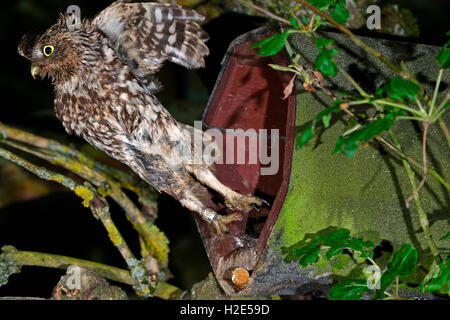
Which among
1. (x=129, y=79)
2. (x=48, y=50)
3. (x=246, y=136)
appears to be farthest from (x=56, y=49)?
(x=246, y=136)

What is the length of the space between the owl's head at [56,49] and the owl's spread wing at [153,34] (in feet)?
0.30

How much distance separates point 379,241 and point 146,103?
33.1 inches

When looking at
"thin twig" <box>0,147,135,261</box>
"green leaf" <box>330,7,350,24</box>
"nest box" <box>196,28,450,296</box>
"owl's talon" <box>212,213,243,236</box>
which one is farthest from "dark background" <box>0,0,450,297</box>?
"green leaf" <box>330,7,350,24</box>

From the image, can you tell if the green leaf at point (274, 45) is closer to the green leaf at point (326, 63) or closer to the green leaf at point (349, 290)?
the green leaf at point (326, 63)

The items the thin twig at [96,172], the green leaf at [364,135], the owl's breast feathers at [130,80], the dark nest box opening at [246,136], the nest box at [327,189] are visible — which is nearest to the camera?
the green leaf at [364,135]

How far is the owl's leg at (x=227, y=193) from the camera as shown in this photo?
1.64 meters

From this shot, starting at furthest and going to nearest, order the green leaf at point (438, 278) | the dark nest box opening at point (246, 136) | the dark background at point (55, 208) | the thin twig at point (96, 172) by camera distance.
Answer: the dark background at point (55, 208)
the thin twig at point (96, 172)
the dark nest box opening at point (246, 136)
the green leaf at point (438, 278)

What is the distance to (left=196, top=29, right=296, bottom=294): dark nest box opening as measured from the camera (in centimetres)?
139

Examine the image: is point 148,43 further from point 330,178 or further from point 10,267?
point 10,267

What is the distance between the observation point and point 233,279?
4.35 ft

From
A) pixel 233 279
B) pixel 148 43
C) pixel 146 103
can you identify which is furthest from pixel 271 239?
pixel 148 43

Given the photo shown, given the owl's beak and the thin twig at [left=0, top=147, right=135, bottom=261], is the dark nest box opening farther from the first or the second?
the owl's beak

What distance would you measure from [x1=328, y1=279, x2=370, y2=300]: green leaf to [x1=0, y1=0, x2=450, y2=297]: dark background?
1385 mm

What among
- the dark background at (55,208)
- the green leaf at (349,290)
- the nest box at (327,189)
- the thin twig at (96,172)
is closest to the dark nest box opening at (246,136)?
the nest box at (327,189)
